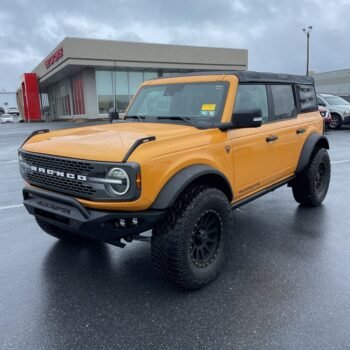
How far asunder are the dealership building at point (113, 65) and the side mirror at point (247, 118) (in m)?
25.0

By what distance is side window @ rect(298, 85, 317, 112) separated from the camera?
5223 millimetres

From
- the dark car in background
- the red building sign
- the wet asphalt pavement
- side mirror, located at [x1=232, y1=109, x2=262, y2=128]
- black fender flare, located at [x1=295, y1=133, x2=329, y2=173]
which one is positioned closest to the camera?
the wet asphalt pavement

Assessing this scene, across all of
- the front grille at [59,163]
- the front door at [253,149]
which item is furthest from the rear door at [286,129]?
the front grille at [59,163]

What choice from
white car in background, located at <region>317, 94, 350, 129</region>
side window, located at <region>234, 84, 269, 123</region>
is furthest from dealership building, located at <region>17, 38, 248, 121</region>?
side window, located at <region>234, 84, 269, 123</region>

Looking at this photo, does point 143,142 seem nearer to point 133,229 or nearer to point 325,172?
point 133,229

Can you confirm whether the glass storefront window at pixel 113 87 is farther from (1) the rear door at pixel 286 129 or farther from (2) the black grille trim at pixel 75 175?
(2) the black grille trim at pixel 75 175

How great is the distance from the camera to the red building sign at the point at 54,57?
29.9m

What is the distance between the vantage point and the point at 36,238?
443cm

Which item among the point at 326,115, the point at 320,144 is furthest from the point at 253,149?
the point at 326,115

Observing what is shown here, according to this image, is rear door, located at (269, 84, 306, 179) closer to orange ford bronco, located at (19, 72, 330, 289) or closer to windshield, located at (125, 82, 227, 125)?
orange ford bronco, located at (19, 72, 330, 289)

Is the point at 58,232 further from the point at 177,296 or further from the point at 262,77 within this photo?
the point at 262,77

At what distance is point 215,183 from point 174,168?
638 mm

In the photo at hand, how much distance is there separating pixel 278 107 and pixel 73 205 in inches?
116

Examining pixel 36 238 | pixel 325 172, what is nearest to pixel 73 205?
pixel 36 238
